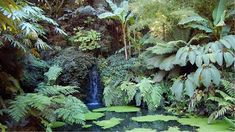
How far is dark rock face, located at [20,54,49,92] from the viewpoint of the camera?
17.3 ft

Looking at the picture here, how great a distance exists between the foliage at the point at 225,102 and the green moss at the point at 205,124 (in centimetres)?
10

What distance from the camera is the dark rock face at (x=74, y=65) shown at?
6332 millimetres

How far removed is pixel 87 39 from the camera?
7.20m

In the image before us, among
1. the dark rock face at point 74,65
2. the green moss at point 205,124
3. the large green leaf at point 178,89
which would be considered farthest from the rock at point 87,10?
the green moss at point 205,124

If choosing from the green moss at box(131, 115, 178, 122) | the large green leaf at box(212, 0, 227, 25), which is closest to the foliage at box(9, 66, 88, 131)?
the green moss at box(131, 115, 178, 122)

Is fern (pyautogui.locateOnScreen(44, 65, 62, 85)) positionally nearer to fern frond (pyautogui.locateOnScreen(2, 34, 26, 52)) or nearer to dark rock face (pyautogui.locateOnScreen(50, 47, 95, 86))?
dark rock face (pyautogui.locateOnScreen(50, 47, 95, 86))

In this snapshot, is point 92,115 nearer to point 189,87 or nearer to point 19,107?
point 19,107

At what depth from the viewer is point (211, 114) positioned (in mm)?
4543

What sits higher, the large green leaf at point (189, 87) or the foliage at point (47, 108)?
the large green leaf at point (189, 87)

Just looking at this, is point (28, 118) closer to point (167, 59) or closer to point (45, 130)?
point (45, 130)

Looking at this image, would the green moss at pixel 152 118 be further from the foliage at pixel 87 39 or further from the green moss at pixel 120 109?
the foliage at pixel 87 39

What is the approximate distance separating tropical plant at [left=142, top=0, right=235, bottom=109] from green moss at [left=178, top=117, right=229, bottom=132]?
39cm

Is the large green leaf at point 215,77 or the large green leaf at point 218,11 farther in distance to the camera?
the large green leaf at point 218,11

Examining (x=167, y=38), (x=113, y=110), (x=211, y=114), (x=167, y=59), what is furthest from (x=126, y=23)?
(x=211, y=114)
